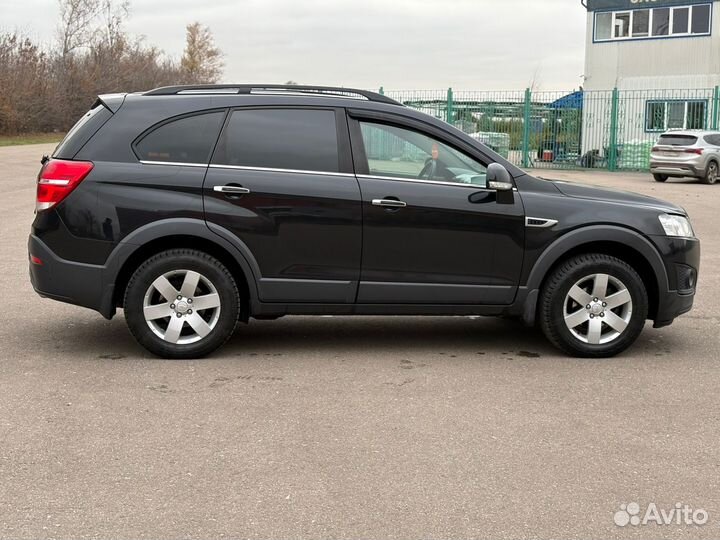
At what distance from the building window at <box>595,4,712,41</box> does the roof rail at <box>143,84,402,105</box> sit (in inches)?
1318

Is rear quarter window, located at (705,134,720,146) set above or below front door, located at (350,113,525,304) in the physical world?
above

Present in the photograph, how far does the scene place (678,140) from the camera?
2723 centimetres

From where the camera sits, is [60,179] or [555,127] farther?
[555,127]

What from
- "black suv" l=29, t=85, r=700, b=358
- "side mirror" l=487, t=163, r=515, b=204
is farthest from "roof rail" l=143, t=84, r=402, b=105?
"side mirror" l=487, t=163, r=515, b=204

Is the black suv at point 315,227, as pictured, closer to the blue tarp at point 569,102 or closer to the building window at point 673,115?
the blue tarp at point 569,102

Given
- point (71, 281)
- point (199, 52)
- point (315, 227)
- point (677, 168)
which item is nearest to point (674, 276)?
point (315, 227)

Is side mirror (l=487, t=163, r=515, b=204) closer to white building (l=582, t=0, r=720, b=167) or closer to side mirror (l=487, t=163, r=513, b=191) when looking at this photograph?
side mirror (l=487, t=163, r=513, b=191)

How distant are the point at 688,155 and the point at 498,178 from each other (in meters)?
22.1

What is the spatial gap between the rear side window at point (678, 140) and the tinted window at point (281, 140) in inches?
888

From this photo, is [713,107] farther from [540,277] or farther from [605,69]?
[540,277]

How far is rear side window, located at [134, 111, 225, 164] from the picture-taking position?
6449mm

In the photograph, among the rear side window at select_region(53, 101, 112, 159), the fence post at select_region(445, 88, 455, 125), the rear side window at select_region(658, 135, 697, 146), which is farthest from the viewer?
the fence post at select_region(445, 88, 455, 125)

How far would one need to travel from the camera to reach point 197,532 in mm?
3713

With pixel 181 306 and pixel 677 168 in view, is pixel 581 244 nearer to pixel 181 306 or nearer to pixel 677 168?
pixel 181 306
